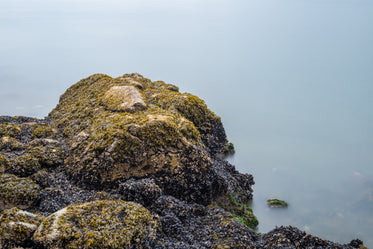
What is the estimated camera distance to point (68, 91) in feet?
39.5

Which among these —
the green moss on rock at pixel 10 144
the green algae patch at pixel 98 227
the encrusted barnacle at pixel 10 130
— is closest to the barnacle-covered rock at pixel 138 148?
the encrusted barnacle at pixel 10 130

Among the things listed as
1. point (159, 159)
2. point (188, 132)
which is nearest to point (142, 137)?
point (159, 159)

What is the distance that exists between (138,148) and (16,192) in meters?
2.73

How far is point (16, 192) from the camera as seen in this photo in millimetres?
5492

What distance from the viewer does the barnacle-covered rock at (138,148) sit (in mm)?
6812

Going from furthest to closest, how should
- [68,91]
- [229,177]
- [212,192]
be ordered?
[68,91], [229,177], [212,192]

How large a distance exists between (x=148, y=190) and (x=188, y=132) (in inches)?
91.6

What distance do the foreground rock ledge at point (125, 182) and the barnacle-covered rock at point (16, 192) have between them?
2 cm

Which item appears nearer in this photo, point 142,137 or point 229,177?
point 142,137

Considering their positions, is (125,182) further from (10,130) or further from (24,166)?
(10,130)

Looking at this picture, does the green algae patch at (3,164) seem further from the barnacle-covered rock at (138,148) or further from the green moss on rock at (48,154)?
the barnacle-covered rock at (138,148)

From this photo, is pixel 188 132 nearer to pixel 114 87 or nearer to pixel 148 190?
pixel 148 190

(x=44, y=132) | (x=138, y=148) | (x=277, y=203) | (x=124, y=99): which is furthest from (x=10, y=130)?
(x=277, y=203)

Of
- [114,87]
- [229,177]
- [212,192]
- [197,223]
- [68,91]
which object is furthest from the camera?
[68,91]
